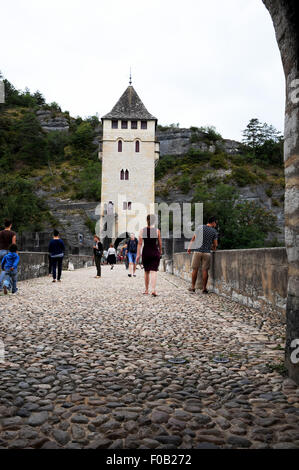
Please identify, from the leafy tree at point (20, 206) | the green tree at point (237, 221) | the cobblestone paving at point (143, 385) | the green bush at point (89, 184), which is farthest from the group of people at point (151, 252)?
the green bush at point (89, 184)

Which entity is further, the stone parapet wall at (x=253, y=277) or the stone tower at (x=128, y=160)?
the stone tower at (x=128, y=160)

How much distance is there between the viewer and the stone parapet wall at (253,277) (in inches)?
195

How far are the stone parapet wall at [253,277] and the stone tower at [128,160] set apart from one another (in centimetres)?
4226

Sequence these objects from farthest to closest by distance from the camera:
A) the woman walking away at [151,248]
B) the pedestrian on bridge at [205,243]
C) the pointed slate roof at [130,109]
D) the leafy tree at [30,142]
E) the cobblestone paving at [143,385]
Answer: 1. the leafy tree at [30,142]
2. the pointed slate roof at [130,109]
3. the pedestrian on bridge at [205,243]
4. the woman walking away at [151,248]
5. the cobblestone paving at [143,385]

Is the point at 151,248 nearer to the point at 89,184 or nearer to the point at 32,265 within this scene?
the point at 32,265

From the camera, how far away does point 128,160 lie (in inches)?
2067

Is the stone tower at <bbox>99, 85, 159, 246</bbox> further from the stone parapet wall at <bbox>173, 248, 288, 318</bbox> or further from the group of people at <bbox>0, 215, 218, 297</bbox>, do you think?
the stone parapet wall at <bbox>173, 248, 288, 318</bbox>

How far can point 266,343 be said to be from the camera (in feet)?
13.4

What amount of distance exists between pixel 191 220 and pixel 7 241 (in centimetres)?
4327

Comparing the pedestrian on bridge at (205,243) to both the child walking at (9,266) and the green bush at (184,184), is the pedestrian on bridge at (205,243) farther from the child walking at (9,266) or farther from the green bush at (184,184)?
the green bush at (184,184)

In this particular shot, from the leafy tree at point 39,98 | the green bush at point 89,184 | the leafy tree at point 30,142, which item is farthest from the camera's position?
the leafy tree at point 39,98

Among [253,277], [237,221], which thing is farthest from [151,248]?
[237,221]
